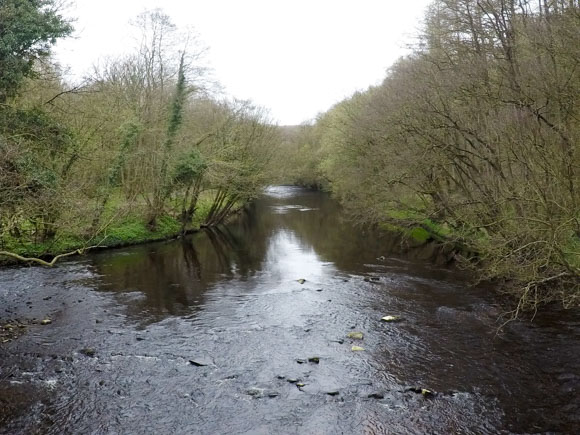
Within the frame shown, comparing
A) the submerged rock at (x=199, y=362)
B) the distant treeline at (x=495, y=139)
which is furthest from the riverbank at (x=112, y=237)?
the distant treeline at (x=495, y=139)

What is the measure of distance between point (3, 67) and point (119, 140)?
13.9m

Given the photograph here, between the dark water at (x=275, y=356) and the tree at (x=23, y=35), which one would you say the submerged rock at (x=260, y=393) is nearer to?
the dark water at (x=275, y=356)

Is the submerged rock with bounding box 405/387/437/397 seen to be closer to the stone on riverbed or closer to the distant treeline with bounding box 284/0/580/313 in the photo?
the distant treeline with bounding box 284/0/580/313

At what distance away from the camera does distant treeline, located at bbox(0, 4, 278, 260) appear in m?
15.1

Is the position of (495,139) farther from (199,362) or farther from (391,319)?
(199,362)

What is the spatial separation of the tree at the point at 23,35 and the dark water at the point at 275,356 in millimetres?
7770

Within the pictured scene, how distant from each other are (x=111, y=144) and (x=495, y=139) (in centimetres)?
2169

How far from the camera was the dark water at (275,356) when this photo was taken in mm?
9539

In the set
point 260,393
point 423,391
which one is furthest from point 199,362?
point 423,391

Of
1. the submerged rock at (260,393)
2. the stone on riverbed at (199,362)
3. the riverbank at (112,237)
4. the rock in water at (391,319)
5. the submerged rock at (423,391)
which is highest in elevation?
the riverbank at (112,237)

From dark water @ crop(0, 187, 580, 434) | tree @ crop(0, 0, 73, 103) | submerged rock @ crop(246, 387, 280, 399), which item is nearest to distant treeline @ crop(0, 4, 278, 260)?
tree @ crop(0, 0, 73, 103)

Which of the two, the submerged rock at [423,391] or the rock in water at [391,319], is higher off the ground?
the rock in water at [391,319]

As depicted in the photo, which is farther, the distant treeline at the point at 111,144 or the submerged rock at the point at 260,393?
the distant treeline at the point at 111,144

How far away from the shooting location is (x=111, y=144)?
2914 cm
